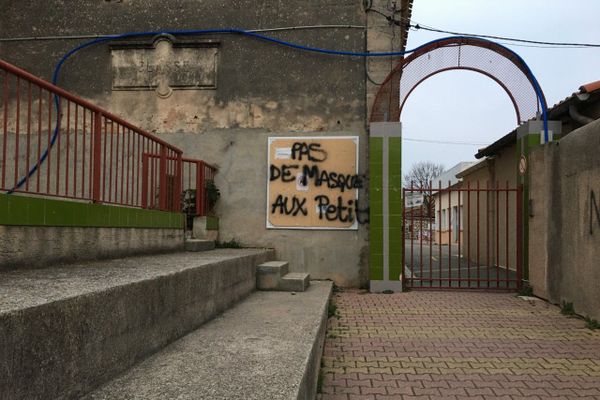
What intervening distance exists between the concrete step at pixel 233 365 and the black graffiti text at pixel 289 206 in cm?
451

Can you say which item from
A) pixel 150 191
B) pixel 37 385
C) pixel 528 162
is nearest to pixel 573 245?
pixel 528 162

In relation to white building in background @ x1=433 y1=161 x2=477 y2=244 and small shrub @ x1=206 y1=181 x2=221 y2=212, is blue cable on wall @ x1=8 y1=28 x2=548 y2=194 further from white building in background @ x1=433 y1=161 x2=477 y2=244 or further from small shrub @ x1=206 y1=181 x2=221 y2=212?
white building in background @ x1=433 y1=161 x2=477 y2=244

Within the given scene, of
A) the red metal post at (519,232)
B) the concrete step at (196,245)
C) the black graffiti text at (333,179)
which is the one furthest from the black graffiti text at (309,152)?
the red metal post at (519,232)

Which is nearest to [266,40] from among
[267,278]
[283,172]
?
[283,172]

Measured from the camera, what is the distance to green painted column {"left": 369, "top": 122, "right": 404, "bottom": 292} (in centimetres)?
880

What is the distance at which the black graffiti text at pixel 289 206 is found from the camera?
938 cm

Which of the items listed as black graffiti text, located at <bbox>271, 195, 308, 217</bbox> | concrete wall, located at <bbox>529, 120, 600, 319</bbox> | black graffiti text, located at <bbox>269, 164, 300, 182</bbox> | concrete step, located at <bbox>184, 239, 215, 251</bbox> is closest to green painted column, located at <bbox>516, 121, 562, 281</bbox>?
concrete wall, located at <bbox>529, 120, 600, 319</bbox>

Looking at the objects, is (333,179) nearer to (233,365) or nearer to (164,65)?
(164,65)

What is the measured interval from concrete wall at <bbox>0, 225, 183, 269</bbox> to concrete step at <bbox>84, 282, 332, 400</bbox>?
3.98ft

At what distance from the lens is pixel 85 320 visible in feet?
8.09

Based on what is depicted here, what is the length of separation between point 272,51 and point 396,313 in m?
5.75

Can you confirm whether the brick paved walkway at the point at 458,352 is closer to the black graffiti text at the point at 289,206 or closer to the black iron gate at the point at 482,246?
the black iron gate at the point at 482,246

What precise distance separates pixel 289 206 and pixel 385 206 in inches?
74.8

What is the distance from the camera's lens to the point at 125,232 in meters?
5.14
